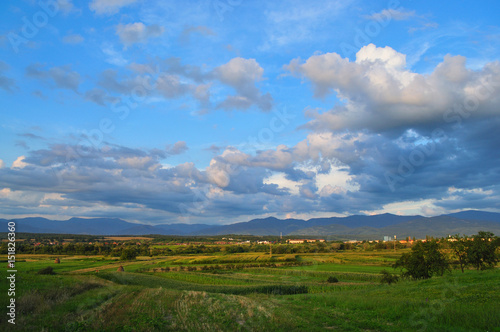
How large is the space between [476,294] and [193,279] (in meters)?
47.3

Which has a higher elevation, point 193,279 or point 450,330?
point 450,330

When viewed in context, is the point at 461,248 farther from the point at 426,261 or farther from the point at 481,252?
the point at 426,261

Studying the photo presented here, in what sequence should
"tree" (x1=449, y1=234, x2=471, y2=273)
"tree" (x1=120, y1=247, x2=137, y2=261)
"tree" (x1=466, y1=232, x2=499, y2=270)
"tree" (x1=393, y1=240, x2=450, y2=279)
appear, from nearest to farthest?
1. "tree" (x1=393, y1=240, x2=450, y2=279)
2. "tree" (x1=466, y1=232, x2=499, y2=270)
3. "tree" (x1=449, y1=234, x2=471, y2=273)
4. "tree" (x1=120, y1=247, x2=137, y2=261)

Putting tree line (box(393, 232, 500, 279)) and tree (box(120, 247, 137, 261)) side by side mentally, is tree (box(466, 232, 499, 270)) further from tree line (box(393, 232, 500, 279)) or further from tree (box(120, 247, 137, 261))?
tree (box(120, 247, 137, 261))

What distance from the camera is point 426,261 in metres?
40.9

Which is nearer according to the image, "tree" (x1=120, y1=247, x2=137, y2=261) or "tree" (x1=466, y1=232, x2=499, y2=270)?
"tree" (x1=466, y1=232, x2=499, y2=270)

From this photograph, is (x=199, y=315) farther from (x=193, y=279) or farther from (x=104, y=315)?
(x=193, y=279)

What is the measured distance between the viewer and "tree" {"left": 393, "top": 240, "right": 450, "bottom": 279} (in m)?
40.7

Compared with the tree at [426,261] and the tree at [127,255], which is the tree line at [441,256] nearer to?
the tree at [426,261]

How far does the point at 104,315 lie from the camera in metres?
14.7

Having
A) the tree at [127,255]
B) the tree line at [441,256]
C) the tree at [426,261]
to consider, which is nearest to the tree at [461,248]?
the tree line at [441,256]

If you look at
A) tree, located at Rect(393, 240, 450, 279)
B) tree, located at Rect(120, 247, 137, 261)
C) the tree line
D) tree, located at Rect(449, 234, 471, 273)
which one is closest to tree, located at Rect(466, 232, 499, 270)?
the tree line

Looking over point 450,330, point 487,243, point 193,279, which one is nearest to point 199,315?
point 450,330

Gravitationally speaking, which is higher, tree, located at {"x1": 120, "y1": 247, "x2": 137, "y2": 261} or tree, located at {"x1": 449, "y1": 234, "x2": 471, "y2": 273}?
tree, located at {"x1": 449, "y1": 234, "x2": 471, "y2": 273}
